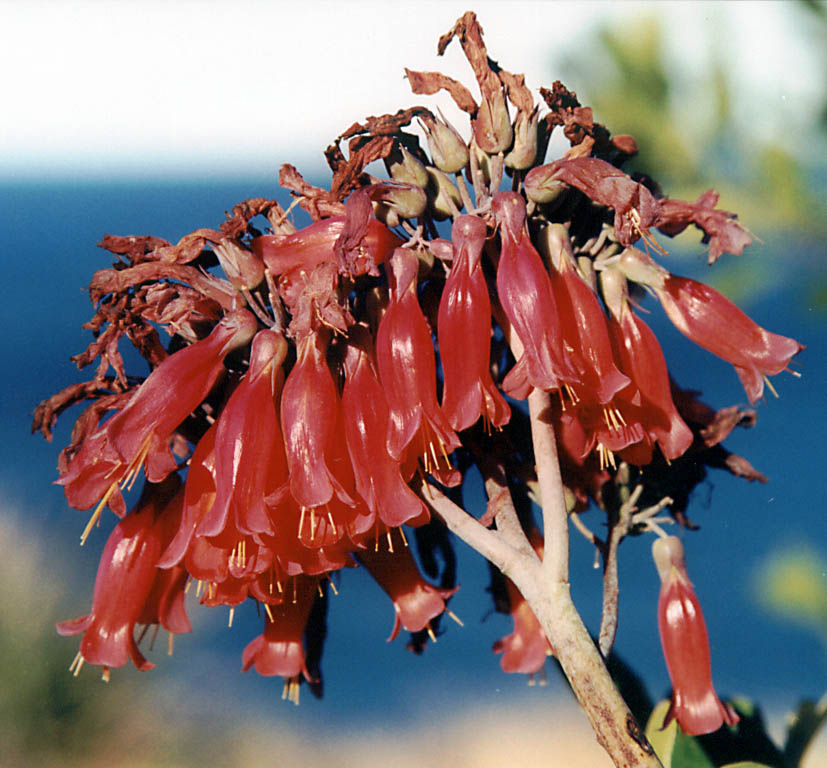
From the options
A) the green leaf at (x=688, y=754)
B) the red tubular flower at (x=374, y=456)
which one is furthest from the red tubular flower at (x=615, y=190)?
the green leaf at (x=688, y=754)

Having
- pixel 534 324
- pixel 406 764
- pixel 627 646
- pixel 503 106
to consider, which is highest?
pixel 503 106

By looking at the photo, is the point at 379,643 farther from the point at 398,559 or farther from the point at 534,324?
the point at 534,324

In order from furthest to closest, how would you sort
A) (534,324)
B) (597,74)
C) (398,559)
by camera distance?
(597,74) → (398,559) → (534,324)

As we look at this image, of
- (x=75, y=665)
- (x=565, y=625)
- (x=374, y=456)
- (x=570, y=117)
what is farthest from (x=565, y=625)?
(x=75, y=665)

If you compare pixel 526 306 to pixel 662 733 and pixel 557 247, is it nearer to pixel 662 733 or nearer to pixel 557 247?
pixel 557 247

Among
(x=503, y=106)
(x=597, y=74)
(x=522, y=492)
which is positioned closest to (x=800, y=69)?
(x=597, y=74)

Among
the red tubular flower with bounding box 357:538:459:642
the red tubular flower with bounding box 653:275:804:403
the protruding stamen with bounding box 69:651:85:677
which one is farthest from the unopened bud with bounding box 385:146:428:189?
the protruding stamen with bounding box 69:651:85:677
